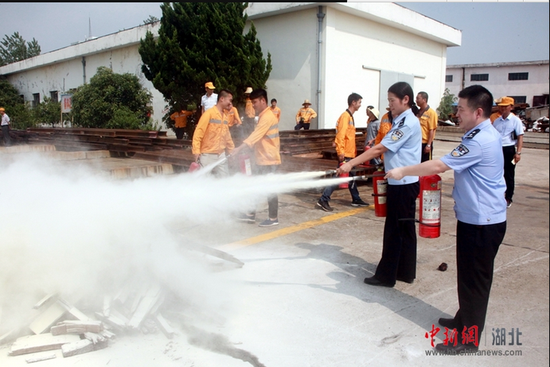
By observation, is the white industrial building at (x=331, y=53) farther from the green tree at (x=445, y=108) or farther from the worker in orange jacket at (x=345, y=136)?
the worker in orange jacket at (x=345, y=136)

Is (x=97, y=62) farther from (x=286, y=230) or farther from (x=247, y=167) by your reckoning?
(x=286, y=230)

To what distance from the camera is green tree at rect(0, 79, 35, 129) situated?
14.2m

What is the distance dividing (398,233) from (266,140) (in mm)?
2974

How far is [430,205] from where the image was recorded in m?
3.83

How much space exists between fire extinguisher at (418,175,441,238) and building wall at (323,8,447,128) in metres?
11.8

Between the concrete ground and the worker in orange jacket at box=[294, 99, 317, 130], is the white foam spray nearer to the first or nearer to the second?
the concrete ground

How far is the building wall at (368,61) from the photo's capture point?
1541 centimetres

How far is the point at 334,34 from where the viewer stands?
15.2 m

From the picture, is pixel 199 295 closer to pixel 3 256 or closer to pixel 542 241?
pixel 3 256

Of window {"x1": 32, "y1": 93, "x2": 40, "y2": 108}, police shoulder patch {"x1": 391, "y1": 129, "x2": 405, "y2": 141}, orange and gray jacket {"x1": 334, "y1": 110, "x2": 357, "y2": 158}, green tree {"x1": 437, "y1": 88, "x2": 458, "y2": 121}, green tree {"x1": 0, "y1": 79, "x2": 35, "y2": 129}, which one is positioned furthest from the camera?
green tree {"x1": 437, "y1": 88, "x2": 458, "y2": 121}

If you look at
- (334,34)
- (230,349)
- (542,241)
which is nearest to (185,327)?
(230,349)

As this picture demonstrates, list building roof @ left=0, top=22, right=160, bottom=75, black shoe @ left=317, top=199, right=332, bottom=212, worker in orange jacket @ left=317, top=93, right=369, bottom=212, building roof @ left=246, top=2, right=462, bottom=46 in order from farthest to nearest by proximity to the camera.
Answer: building roof @ left=0, top=22, right=160, bottom=75, building roof @ left=246, top=2, right=462, bottom=46, black shoe @ left=317, top=199, right=332, bottom=212, worker in orange jacket @ left=317, top=93, right=369, bottom=212

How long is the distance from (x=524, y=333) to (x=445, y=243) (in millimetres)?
2345

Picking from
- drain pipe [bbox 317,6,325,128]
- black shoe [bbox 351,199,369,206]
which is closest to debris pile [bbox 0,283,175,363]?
black shoe [bbox 351,199,369,206]
